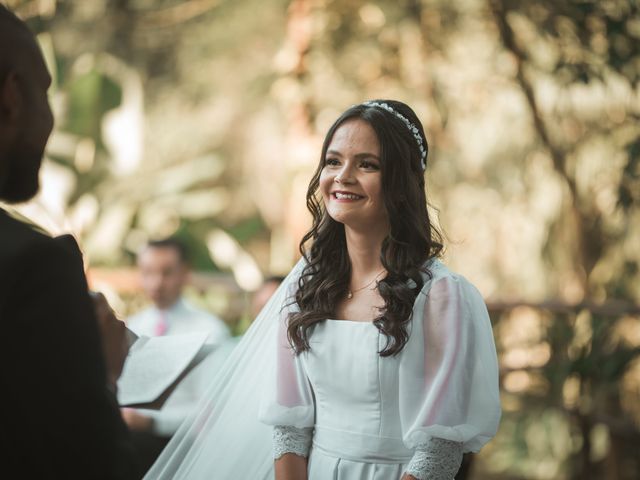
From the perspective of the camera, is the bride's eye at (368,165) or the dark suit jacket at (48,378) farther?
the bride's eye at (368,165)

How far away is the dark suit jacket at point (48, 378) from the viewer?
112 centimetres

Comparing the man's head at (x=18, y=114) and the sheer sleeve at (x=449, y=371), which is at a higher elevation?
the man's head at (x=18, y=114)

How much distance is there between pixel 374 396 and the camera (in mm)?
1987

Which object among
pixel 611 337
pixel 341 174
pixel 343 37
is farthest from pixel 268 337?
pixel 343 37

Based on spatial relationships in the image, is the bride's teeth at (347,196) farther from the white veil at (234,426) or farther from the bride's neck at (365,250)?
the white veil at (234,426)

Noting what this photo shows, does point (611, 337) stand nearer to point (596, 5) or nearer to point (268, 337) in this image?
point (596, 5)

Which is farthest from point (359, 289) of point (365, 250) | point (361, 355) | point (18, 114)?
point (18, 114)

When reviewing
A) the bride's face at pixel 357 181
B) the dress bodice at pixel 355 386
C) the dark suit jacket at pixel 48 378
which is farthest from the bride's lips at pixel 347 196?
the dark suit jacket at pixel 48 378

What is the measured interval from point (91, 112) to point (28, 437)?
6366 mm

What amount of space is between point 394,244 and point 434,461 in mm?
564

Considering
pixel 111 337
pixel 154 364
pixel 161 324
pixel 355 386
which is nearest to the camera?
pixel 111 337

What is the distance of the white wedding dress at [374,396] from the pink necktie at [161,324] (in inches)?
95.7

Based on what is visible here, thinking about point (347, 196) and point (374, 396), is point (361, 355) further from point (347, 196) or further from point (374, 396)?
point (347, 196)

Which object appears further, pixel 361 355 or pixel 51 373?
pixel 361 355
